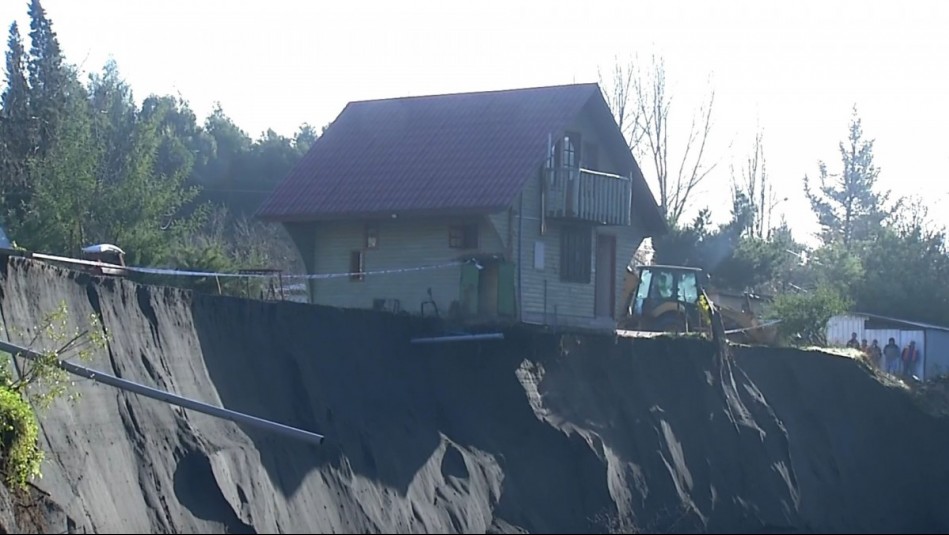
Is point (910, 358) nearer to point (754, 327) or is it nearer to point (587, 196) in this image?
point (754, 327)

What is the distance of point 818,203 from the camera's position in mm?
82188

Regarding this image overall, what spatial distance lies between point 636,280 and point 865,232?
4053 cm

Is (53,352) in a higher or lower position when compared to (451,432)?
higher

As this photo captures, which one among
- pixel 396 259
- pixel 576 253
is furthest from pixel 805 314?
Answer: pixel 396 259

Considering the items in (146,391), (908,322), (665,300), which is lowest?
(908,322)

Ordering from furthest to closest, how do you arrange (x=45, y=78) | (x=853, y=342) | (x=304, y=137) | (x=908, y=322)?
(x=304, y=137) → (x=908, y=322) → (x=853, y=342) → (x=45, y=78)

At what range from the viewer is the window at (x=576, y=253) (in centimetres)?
3503

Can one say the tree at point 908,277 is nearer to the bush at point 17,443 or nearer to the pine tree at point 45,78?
the pine tree at point 45,78

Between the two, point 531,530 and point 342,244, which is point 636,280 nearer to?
point 342,244

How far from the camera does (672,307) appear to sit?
130 ft

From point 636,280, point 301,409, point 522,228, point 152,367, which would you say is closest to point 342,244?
point 522,228

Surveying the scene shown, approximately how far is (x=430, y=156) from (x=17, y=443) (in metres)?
20.3

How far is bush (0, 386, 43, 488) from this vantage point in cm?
1529

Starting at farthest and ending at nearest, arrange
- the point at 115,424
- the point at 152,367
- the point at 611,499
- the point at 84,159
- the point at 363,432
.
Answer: the point at 84,159 < the point at 611,499 < the point at 363,432 < the point at 152,367 < the point at 115,424
